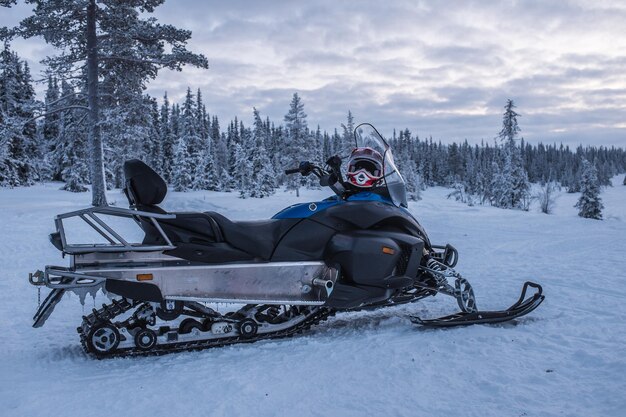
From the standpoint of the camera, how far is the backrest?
402 centimetres

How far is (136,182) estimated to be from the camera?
4.04 m

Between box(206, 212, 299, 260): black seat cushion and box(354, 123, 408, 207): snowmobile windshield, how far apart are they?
111cm

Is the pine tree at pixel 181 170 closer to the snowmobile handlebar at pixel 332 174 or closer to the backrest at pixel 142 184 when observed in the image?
the snowmobile handlebar at pixel 332 174

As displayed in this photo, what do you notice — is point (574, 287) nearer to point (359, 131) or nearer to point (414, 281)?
point (414, 281)

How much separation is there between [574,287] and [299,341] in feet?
13.3

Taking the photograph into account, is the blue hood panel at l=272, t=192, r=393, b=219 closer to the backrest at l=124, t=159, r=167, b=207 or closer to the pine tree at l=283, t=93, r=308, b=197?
the backrest at l=124, t=159, r=167, b=207

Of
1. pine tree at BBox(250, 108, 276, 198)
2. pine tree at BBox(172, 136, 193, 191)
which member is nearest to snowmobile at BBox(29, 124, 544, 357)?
pine tree at BBox(250, 108, 276, 198)

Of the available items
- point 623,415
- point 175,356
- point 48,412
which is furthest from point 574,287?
point 48,412

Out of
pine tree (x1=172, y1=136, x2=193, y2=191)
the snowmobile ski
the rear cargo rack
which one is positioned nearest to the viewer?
the rear cargo rack

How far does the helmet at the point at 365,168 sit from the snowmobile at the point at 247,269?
16 mm

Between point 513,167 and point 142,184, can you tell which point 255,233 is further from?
point 513,167

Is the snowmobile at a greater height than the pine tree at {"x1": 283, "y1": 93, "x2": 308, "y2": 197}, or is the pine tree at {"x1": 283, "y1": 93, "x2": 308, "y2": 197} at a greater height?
the pine tree at {"x1": 283, "y1": 93, "x2": 308, "y2": 197}

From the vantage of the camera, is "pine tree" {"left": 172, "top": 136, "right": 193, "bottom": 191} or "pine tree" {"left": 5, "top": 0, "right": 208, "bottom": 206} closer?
"pine tree" {"left": 5, "top": 0, "right": 208, "bottom": 206}

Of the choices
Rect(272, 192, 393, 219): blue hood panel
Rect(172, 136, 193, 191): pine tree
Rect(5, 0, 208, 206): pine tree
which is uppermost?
Rect(5, 0, 208, 206): pine tree
